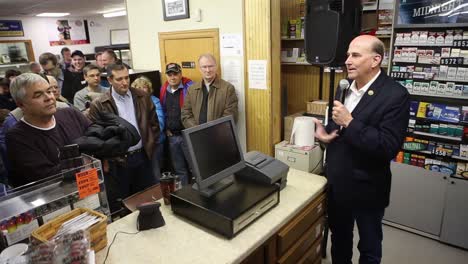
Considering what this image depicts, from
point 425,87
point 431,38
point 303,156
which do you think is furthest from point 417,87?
point 303,156

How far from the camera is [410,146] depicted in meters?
2.84

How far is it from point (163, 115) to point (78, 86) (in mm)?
1609

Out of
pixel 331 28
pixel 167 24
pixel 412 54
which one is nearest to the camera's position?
pixel 331 28

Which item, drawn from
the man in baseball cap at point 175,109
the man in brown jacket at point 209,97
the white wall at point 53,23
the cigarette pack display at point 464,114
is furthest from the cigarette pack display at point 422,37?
the white wall at point 53,23

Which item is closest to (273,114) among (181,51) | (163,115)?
(163,115)

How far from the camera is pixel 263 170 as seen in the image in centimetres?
171

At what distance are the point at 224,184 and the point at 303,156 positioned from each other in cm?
122

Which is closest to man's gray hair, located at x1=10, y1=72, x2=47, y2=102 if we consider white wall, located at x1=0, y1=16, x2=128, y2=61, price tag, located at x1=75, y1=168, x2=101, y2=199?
price tag, located at x1=75, y1=168, x2=101, y2=199

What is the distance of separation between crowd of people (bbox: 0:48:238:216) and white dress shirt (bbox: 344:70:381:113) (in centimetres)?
103

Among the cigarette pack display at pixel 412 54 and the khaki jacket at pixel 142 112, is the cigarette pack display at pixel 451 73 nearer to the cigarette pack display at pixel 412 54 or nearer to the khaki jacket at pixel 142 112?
the cigarette pack display at pixel 412 54

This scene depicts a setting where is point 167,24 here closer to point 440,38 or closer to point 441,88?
point 440,38

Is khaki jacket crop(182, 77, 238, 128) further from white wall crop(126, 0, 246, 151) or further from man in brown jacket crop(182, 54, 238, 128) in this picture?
white wall crop(126, 0, 246, 151)

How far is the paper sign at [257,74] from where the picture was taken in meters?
3.01

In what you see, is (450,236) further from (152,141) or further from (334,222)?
(152,141)
